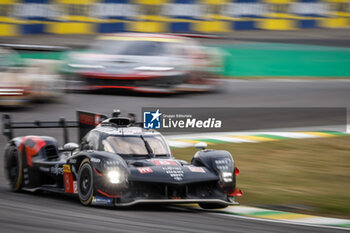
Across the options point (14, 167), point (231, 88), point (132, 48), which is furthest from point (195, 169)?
point (231, 88)

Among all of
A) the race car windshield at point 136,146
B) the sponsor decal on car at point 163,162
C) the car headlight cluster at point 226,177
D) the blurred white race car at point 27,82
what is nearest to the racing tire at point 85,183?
the race car windshield at point 136,146

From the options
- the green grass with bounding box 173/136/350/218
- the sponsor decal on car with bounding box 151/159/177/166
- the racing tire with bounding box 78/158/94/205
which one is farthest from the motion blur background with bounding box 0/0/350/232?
the sponsor decal on car with bounding box 151/159/177/166

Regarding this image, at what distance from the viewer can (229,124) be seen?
15.1 m

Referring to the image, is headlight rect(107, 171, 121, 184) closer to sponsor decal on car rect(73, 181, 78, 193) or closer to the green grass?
sponsor decal on car rect(73, 181, 78, 193)

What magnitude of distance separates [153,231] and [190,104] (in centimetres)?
1009

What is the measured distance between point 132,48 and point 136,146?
9.48 metres

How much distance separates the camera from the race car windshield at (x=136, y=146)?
851 centimetres

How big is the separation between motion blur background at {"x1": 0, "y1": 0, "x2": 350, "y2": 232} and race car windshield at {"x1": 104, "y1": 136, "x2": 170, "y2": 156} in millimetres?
804

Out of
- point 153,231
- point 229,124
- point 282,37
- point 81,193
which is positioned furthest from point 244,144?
point 282,37

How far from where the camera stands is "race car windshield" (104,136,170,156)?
8508 millimetres

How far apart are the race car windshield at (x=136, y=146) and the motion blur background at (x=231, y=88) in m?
0.80

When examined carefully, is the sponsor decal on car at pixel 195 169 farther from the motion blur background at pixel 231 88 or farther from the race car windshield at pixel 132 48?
the race car windshield at pixel 132 48

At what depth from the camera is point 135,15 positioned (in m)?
26.1

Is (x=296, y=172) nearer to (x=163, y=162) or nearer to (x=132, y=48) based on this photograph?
(x=163, y=162)
